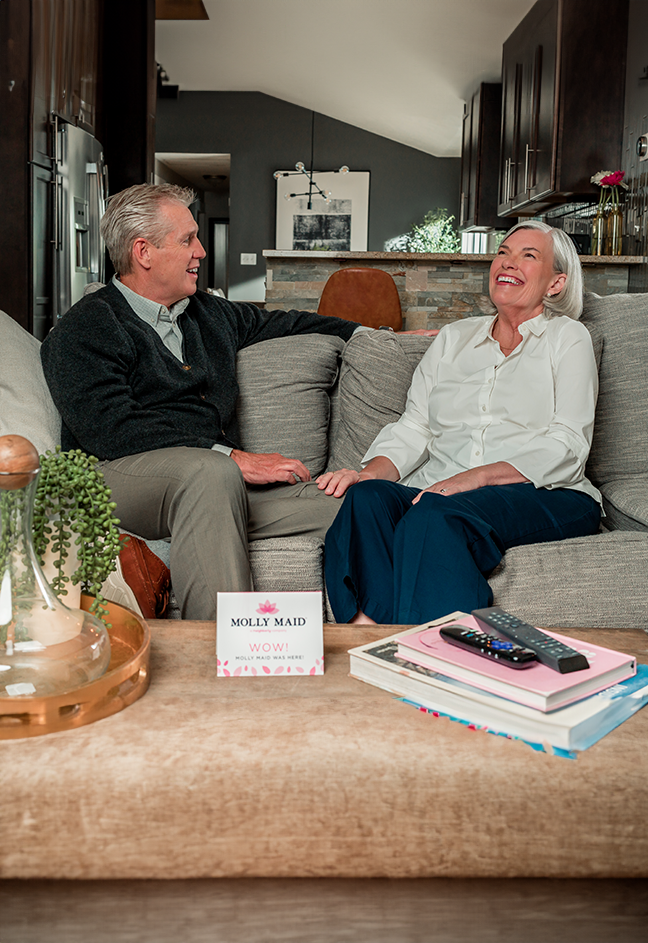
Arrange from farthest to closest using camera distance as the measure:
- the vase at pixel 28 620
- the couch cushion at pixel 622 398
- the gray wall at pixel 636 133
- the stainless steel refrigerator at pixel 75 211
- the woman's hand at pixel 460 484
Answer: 1. the gray wall at pixel 636 133
2. the stainless steel refrigerator at pixel 75 211
3. the couch cushion at pixel 622 398
4. the woman's hand at pixel 460 484
5. the vase at pixel 28 620

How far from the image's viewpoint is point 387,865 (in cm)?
81

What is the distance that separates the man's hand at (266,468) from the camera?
6.56 ft

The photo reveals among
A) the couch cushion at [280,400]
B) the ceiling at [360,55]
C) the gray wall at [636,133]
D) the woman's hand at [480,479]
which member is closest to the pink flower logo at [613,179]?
the gray wall at [636,133]

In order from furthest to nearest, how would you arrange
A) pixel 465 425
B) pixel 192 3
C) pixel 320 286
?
pixel 192 3 → pixel 320 286 → pixel 465 425

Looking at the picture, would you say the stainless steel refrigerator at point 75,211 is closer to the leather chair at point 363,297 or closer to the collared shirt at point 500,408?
the leather chair at point 363,297

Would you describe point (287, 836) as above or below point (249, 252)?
below

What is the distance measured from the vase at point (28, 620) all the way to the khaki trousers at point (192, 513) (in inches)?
29.0

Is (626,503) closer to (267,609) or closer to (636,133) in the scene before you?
(267,609)

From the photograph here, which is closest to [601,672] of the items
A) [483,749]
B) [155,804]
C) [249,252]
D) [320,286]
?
[483,749]

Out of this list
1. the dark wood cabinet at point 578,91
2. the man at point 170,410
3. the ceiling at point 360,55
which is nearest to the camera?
the man at point 170,410

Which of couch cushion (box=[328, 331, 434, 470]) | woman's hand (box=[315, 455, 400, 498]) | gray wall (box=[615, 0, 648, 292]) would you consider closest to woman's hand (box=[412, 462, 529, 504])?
woman's hand (box=[315, 455, 400, 498])

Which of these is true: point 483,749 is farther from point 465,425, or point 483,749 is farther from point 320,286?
point 320,286

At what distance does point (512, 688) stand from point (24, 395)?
143 centimetres

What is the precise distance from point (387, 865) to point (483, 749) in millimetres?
153
